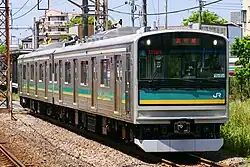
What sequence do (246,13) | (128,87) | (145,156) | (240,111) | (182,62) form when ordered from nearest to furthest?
1. (182,62)
2. (128,87)
3. (145,156)
4. (240,111)
5. (246,13)

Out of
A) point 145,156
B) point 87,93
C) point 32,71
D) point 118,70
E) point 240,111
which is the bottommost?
point 145,156

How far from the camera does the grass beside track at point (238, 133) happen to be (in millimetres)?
12922

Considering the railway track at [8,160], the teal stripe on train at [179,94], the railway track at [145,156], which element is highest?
the teal stripe on train at [179,94]

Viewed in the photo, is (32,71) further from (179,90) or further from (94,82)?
(179,90)

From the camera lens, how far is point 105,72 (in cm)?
1374

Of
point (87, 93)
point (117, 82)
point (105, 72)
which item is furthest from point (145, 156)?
point (87, 93)

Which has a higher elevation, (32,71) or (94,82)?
(32,71)

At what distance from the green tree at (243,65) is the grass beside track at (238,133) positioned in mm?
10940

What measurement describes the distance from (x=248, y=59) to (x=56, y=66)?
13.9 meters

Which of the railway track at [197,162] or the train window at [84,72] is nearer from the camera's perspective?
the railway track at [197,162]

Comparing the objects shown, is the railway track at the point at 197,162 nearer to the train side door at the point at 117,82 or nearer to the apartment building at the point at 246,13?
the train side door at the point at 117,82

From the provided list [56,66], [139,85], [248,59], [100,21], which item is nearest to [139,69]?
[139,85]

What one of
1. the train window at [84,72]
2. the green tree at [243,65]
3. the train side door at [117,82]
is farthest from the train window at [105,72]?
the green tree at [243,65]

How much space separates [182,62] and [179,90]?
0.58 m
